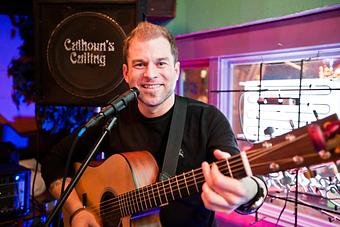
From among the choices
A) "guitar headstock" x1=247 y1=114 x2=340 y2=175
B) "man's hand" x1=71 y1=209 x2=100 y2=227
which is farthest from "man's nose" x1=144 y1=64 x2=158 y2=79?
"man's hand" x1=71 y1=209 x2=100 y2=227

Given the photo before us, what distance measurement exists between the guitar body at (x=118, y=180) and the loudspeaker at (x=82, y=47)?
1.40ft

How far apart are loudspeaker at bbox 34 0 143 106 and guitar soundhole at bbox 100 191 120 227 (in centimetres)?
52

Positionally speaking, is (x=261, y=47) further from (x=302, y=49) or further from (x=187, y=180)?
(x=187, y=180)

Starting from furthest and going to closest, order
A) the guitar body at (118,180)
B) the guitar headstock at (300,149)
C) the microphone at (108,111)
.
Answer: the guitar body at (118,180) < the microphone at (108,111) < the guitar headstock at (300,149)

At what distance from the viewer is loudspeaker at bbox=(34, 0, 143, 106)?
151cm

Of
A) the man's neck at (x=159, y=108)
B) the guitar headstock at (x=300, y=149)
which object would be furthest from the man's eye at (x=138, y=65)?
the guitar headstock at (x=300, y=149)

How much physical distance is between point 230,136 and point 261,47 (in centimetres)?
60

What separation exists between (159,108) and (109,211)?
1.53ft

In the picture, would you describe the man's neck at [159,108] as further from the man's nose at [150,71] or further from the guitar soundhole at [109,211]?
the guitar soundhole at [109,211]

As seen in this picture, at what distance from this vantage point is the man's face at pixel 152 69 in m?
1.13

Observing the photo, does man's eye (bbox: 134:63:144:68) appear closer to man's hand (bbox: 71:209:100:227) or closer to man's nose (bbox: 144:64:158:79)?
man's nose (bbox: 144:64:158:79)

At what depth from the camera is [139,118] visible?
1.29 metres

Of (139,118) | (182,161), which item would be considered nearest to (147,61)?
(139,118)

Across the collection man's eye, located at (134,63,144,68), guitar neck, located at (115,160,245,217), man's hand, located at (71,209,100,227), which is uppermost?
man's eye, located at (134,63,144,68)
